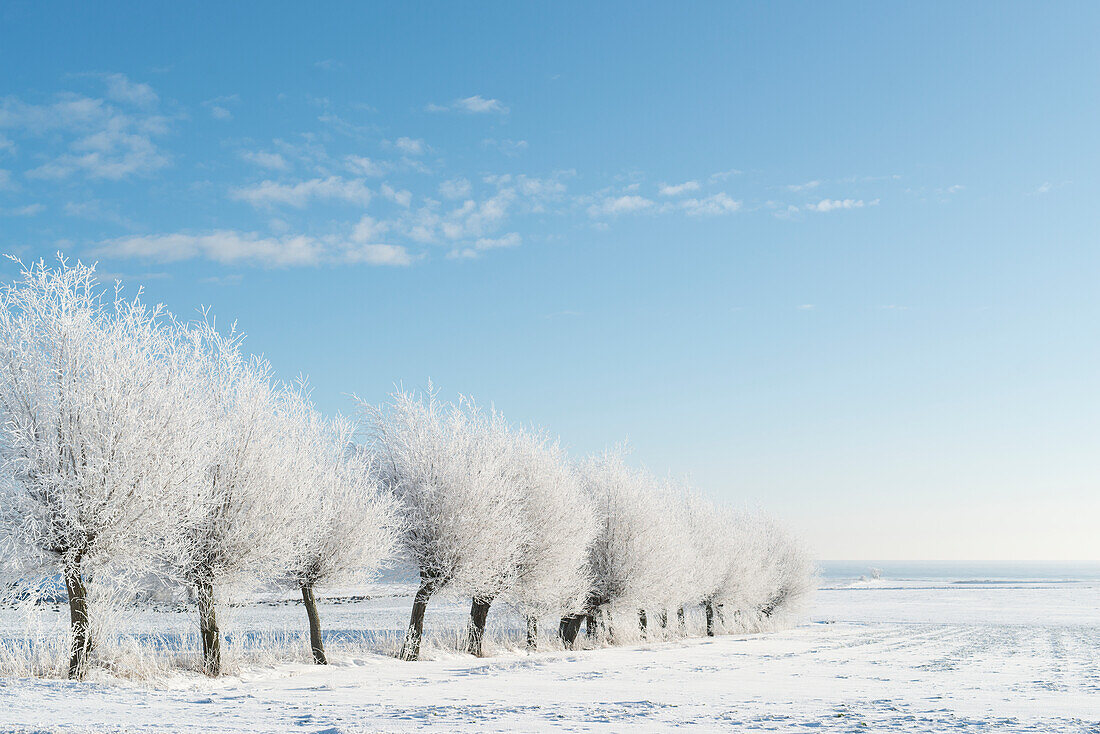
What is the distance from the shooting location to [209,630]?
17.8 metres

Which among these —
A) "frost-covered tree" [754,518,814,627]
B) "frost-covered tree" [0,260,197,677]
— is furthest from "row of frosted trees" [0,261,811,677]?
"frost-covered tree" [754,518,814,627]

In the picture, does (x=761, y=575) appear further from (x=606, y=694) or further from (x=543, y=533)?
(x=606, y=694)

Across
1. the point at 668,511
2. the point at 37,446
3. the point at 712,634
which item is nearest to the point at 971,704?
the point at 37,446

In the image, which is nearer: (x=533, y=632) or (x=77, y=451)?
(x=77, y=451)

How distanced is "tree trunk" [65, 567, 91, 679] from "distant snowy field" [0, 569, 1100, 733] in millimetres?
1116

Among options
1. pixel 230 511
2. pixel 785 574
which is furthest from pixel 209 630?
pixel 785 574

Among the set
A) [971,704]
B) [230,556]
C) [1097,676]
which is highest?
[230,556]

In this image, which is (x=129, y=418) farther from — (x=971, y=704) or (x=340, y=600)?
(x=340, y=600)

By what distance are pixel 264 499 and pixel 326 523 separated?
10.4ft

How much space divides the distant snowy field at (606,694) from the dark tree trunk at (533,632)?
3.85ft

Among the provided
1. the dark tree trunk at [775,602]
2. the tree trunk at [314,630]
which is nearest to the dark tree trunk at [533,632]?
the tree trunk at [314,630]

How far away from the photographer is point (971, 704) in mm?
14523

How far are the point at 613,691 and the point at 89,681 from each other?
9.64 meters

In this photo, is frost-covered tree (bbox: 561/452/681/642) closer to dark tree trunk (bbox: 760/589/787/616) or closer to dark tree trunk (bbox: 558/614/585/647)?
dark tree trunk (bbox: 558/614/585/647)
